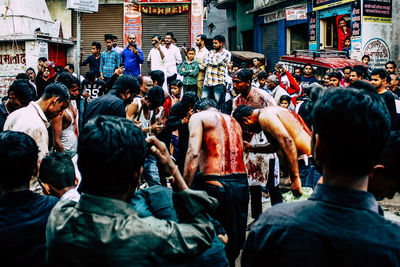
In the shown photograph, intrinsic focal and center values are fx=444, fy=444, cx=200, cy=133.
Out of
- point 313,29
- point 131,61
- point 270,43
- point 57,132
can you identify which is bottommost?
point 57,132

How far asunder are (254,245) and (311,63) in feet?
33.9

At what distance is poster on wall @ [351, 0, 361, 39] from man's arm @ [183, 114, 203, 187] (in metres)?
11.8

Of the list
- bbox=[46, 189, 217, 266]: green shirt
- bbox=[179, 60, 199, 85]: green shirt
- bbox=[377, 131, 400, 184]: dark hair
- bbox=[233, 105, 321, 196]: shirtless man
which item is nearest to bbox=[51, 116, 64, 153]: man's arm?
bbox=[233, 105, 321, 196]: shirtless man

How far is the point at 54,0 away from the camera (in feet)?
58.6

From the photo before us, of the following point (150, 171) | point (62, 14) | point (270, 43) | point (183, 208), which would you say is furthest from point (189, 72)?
point (270, 43)

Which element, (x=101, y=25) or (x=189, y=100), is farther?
(x=101, y=25)

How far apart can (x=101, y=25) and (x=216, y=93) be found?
386 inches

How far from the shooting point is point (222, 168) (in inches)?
149

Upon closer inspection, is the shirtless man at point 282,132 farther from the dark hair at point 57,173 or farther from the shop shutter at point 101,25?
the shop shutter at point 101,25

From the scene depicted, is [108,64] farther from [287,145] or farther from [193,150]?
[193,150]

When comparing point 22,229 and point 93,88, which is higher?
point 93,88

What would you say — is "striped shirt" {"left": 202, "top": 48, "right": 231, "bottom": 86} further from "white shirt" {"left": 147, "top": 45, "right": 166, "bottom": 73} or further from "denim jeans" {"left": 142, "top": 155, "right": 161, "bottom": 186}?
"denim jeans" {"left": 142, "top": 155, "right": 161, "bottom": 186}

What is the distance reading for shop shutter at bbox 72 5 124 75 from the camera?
17828 mm

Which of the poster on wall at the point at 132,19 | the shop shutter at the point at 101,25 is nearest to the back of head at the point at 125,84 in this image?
the poster on wall at the point at 132,19
